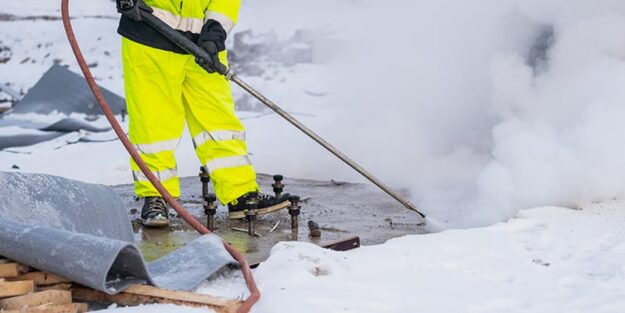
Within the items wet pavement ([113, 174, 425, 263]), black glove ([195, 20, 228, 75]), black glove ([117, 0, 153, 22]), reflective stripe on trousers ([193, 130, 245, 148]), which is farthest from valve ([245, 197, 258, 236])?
black glove ([117, 0, 153, 22])

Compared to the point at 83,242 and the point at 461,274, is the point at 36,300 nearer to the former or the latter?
the point at 83,242

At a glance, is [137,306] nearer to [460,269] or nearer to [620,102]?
[460,269]

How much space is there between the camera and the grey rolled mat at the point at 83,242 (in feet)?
9.15

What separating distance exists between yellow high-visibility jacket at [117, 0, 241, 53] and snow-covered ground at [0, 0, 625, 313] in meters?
1.41

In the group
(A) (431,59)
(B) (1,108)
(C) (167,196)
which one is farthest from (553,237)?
(B) (1,108)

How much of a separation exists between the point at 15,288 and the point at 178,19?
2.07 meters

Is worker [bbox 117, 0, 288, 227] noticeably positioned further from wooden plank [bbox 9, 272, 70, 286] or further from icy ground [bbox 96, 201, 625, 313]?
wooden plank [bbox 9, 272, 70, 286]

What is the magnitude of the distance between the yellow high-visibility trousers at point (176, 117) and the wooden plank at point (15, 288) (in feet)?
5.73

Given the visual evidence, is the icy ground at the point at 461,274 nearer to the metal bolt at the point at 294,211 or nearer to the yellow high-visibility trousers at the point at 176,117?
the metal bolt at the point at 294,211

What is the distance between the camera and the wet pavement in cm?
414

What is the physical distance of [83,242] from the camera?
9.32ft

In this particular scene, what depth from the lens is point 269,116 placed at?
8.70 m

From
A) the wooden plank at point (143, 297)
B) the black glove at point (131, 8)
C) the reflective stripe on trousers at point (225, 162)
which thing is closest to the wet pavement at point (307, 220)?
the reflective stripe on trousers at point (225, 162)

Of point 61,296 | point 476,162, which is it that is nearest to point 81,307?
point 61,296
